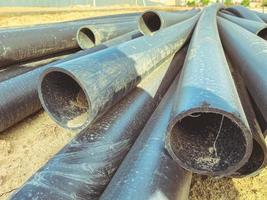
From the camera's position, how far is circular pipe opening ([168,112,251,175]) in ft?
5.16

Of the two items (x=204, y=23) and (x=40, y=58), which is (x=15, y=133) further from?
(x=204, y=23)

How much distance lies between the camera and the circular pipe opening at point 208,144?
1571mm

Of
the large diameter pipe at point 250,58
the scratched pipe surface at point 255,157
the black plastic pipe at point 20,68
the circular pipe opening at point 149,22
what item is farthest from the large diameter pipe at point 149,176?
the circular pipe opening at point 149,22

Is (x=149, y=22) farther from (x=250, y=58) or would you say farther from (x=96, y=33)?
(x=250, y=58)

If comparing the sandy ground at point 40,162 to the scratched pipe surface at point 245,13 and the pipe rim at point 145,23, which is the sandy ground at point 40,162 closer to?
the pipe rim at point 145,23

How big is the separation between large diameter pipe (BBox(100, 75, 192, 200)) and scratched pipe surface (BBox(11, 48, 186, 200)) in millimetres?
133

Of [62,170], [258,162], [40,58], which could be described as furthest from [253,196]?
[40,58]

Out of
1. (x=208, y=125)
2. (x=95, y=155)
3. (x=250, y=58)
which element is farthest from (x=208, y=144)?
(x=250, y=58)

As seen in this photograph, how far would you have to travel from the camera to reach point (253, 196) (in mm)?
2301

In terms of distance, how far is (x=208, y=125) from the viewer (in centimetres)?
190

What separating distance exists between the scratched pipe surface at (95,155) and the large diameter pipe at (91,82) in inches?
5.7

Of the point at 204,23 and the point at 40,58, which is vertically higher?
the point at 204,23

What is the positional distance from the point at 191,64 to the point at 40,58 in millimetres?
2552

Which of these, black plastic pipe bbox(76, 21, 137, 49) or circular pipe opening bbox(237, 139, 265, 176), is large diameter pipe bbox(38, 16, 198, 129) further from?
black plastic pipe bbox(76, 21, 137, 49)
